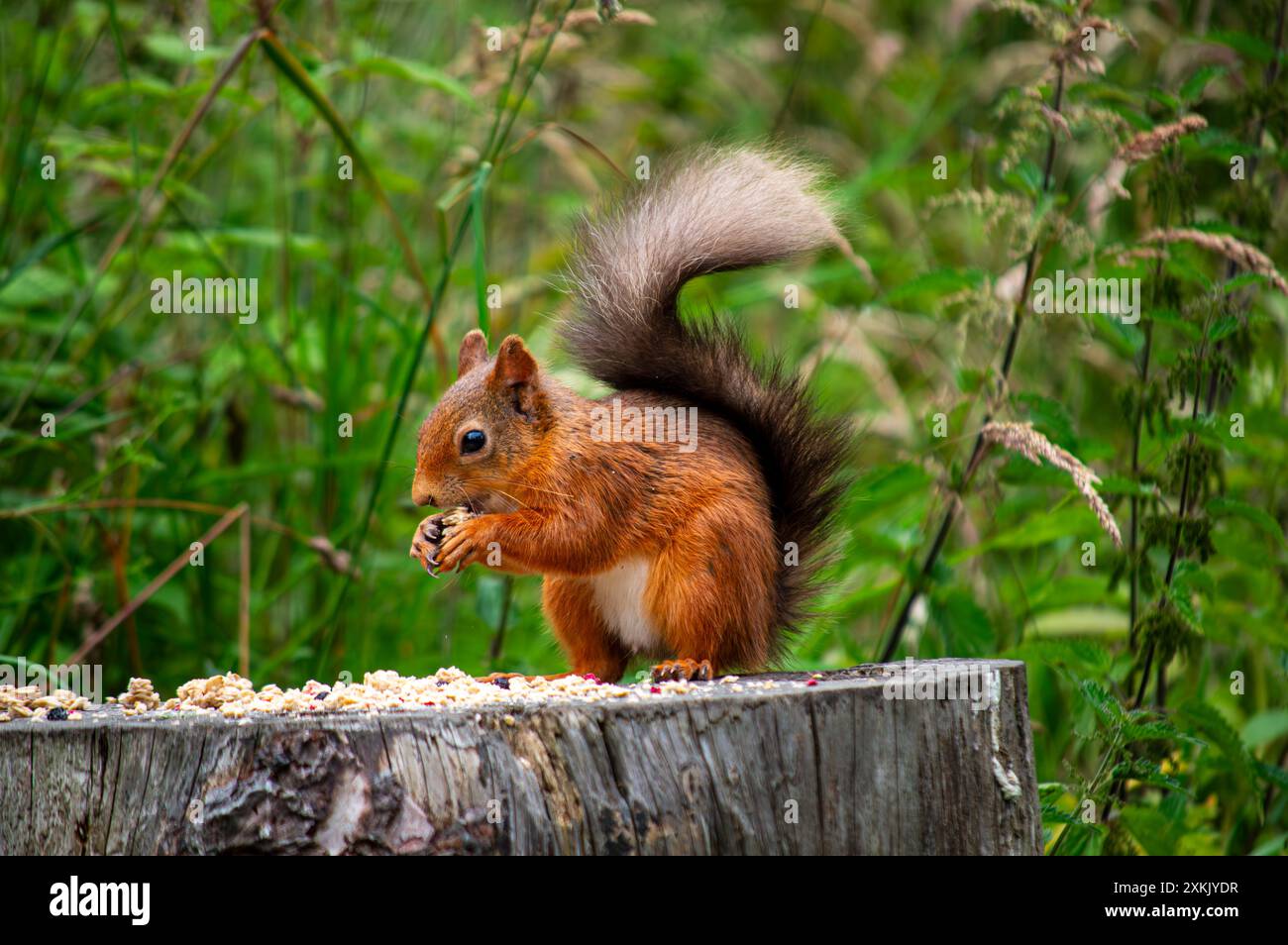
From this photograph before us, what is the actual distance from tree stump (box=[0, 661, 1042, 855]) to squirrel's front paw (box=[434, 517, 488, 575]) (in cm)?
52

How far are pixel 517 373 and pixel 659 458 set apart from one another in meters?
0.32

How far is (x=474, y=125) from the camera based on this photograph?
16.3ft

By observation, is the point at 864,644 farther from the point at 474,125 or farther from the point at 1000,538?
the point at 474,125

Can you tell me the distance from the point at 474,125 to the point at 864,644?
7.95ft

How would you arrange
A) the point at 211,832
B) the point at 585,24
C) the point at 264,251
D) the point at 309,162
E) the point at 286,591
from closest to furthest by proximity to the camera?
the point at 211,832 → the point at 585,24 → the point at 286,591 → the point at 264,251 → the point at 309,162

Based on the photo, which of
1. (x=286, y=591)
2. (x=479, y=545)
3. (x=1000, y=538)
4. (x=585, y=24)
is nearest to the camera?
(x=479, y=545)

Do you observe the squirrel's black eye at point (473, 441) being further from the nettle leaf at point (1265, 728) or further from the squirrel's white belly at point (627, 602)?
the nettle leaf at point (1265, 728)

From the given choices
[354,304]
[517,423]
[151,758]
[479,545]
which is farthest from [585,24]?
[151,758]

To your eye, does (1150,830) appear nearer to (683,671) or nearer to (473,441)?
(683,671)

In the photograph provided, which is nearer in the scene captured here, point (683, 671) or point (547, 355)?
point (683, 671)

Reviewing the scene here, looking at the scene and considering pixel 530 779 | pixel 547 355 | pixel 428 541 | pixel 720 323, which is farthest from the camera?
pixel 547 355

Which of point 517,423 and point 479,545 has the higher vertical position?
point 517,423

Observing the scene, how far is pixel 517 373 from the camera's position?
2635 millimetres

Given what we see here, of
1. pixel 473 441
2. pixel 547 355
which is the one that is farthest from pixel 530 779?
pixel 547 355
